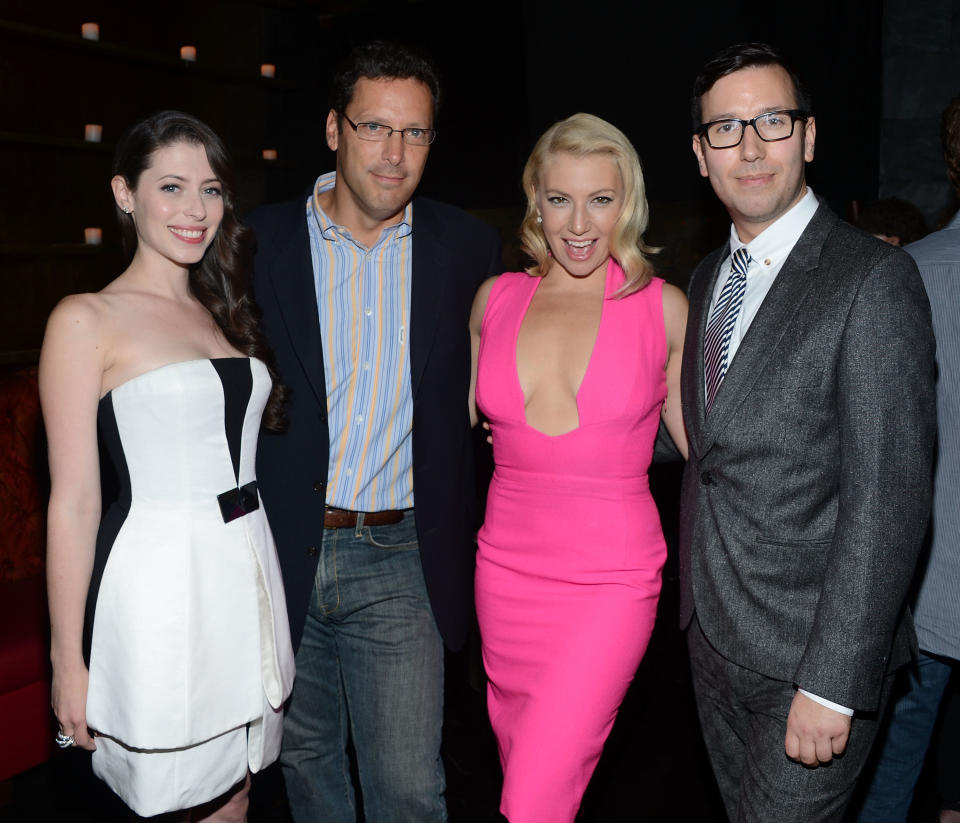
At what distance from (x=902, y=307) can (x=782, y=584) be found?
1.90 feet

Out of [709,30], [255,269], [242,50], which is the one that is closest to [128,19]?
[242,50]

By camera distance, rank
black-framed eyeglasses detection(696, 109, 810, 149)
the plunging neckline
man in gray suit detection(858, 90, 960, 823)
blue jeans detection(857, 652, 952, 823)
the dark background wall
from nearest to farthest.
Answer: black-framed eyeglasses detection(696, 109, 810, 149) < man in gray suit detection(858, 90, 960, 823) < the plunging neckline < blue jeans detection(857, 652, 952, 823) < the dark background wall

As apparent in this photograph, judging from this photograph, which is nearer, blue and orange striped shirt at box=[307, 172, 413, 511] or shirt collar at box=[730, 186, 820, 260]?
shirt collar at box=[730, 186, 820, 260]

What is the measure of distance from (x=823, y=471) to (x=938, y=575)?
82 centimetres

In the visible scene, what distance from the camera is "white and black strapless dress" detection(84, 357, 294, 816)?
1890 millimetres

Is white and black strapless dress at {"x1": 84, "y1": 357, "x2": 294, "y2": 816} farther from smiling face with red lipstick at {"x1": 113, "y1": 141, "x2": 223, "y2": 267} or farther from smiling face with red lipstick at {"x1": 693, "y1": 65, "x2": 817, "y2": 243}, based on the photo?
smiling face with red lipstick at {"x1": 693, "y1": 65, "x2": 817, "y2": 243}

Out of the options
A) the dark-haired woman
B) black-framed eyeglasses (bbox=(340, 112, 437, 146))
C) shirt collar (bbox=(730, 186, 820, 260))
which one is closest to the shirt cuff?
shirt collar (bbox=(730, 186, 820, 260))

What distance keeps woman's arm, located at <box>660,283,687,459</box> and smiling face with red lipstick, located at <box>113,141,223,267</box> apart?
1162mm

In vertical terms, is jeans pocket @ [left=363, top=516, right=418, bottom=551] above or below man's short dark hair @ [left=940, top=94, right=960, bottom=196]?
below

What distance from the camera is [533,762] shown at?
7.49 feet

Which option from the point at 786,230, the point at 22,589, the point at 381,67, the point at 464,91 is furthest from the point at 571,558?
the point at 464,91

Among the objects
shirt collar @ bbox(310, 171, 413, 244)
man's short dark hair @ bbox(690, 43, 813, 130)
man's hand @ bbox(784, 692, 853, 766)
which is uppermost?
man's short dark hair @ bbox(690, 43, 813, 130)

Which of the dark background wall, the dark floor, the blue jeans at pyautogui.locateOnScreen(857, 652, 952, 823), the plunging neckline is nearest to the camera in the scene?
the plunging neckline

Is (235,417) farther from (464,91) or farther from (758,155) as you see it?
(464,91)
